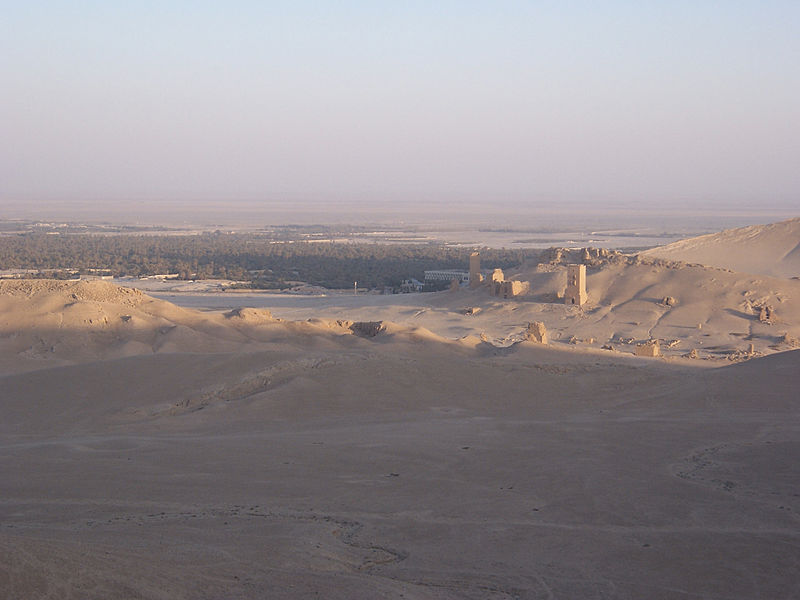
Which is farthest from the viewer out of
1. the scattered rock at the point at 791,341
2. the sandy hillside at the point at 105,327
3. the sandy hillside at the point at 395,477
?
the scattered rock at the point at 791,341

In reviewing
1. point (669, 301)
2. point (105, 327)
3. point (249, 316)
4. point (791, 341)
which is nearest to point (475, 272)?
point (669, 301)

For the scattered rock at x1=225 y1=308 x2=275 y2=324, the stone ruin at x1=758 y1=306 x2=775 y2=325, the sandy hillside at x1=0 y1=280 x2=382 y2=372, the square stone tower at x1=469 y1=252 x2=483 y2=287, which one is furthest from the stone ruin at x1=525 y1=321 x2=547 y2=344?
the square stone tower at x1=469 y1=252 x2=483 y2=287

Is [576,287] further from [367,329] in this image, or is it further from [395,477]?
[395,477]

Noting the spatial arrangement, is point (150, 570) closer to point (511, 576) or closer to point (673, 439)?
point (511, 576)

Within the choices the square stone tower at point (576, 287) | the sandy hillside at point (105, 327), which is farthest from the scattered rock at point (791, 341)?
the sandy hillside at point (105, 327)

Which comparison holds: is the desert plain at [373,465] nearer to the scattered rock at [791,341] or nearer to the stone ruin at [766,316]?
the scattered rock at [791,341]

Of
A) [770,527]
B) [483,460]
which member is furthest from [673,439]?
[770,527]
